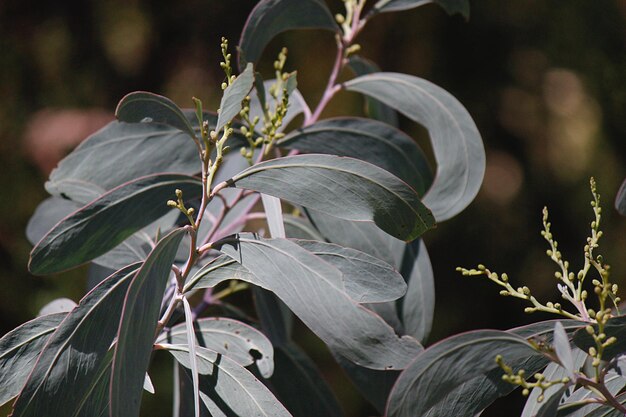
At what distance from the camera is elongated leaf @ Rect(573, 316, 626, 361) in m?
0.51

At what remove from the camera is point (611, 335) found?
0.52 meters

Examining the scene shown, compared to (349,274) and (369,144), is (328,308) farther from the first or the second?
(369,144)

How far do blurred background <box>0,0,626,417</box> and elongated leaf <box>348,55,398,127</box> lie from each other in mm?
1179

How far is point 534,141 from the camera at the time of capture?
2402mm

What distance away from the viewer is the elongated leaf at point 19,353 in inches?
21.8

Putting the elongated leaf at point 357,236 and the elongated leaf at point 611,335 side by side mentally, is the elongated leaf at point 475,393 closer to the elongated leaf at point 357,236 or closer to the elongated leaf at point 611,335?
the elongated leaf at point 611,335

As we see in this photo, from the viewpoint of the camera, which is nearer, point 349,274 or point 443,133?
point 349,274

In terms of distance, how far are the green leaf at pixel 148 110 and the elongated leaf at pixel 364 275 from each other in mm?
151

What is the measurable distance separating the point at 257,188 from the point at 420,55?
6.38 feet

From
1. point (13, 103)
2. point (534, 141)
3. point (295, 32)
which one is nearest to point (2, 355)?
point (295, 32)

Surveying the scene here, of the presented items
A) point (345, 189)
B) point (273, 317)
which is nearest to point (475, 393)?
point (345, 189)

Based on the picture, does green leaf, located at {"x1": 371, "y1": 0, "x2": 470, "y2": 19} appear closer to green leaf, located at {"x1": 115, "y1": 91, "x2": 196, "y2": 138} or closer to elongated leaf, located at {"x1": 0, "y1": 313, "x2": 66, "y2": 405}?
green leaf, located at {"x1": 115, "y1": 91, "x2": 196, "y2": 138}

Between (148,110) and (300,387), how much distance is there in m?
0.36

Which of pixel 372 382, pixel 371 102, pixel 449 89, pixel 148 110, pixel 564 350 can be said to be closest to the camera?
pixel 564 350
